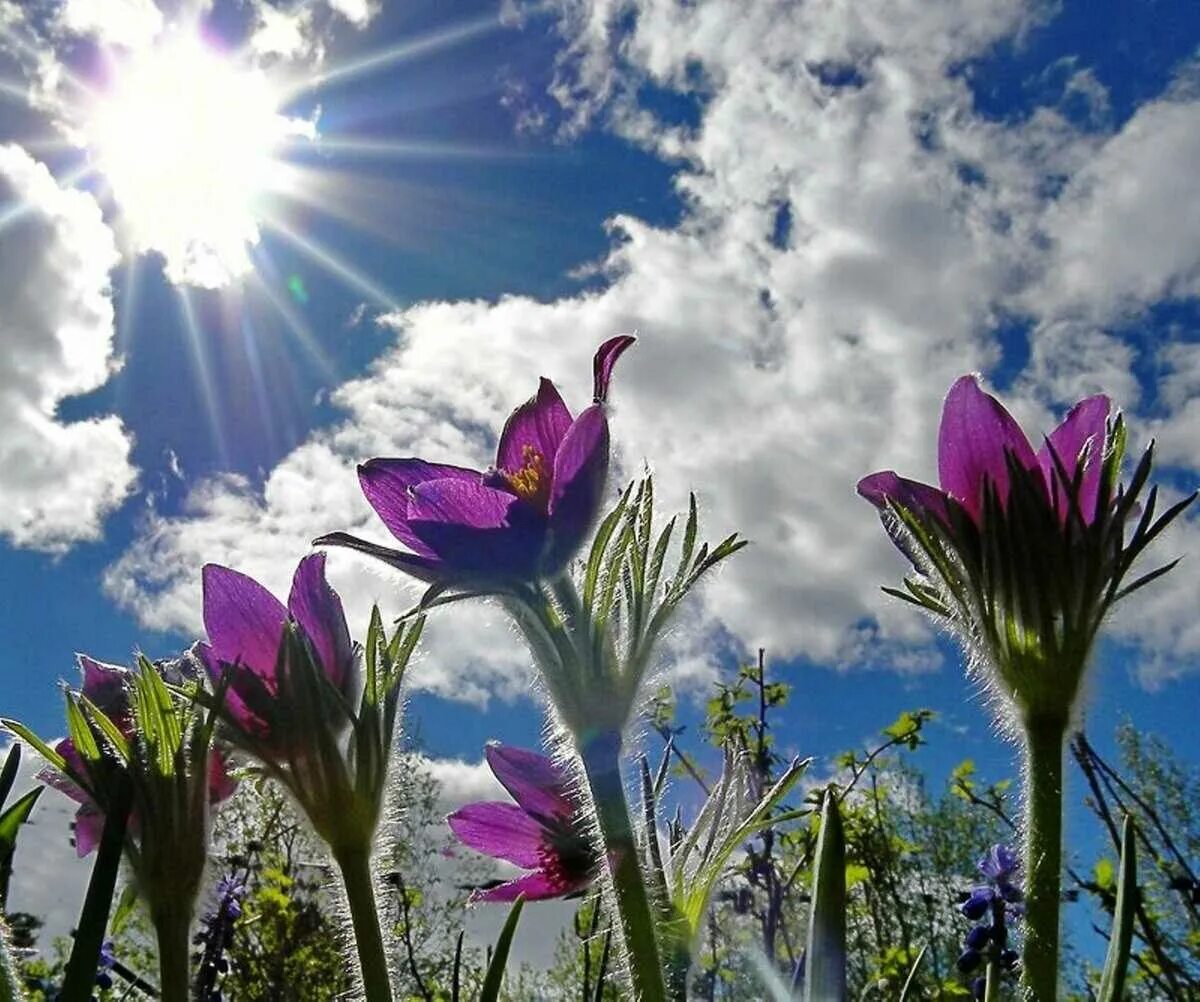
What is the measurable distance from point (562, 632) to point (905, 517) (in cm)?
31

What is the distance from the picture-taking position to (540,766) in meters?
1.33

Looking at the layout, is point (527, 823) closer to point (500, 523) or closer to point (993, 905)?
point (500, 523)

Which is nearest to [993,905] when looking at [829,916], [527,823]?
[527,823]

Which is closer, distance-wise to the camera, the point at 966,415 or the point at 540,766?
the point at 966,415

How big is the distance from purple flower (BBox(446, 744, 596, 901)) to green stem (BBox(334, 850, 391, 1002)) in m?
0.27

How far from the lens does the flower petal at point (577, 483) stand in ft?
3.45

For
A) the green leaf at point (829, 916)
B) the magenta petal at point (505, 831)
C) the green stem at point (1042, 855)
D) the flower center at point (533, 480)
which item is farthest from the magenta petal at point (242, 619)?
the green stem at point (1042, 855)

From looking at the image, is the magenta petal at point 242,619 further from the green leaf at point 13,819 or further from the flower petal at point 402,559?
the green leaf at point 13,819

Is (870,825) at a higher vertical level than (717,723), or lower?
lower

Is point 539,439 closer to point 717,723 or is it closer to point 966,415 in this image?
point 966,415

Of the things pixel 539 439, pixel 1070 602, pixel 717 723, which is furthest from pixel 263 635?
pixel 717 723

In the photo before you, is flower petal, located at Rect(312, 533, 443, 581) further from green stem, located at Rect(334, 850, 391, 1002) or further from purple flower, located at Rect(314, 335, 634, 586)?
green stem, located at Rect(334, 850, 391, 1002)

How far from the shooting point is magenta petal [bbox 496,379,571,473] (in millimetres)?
1181

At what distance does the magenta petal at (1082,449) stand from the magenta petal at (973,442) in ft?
0.07
